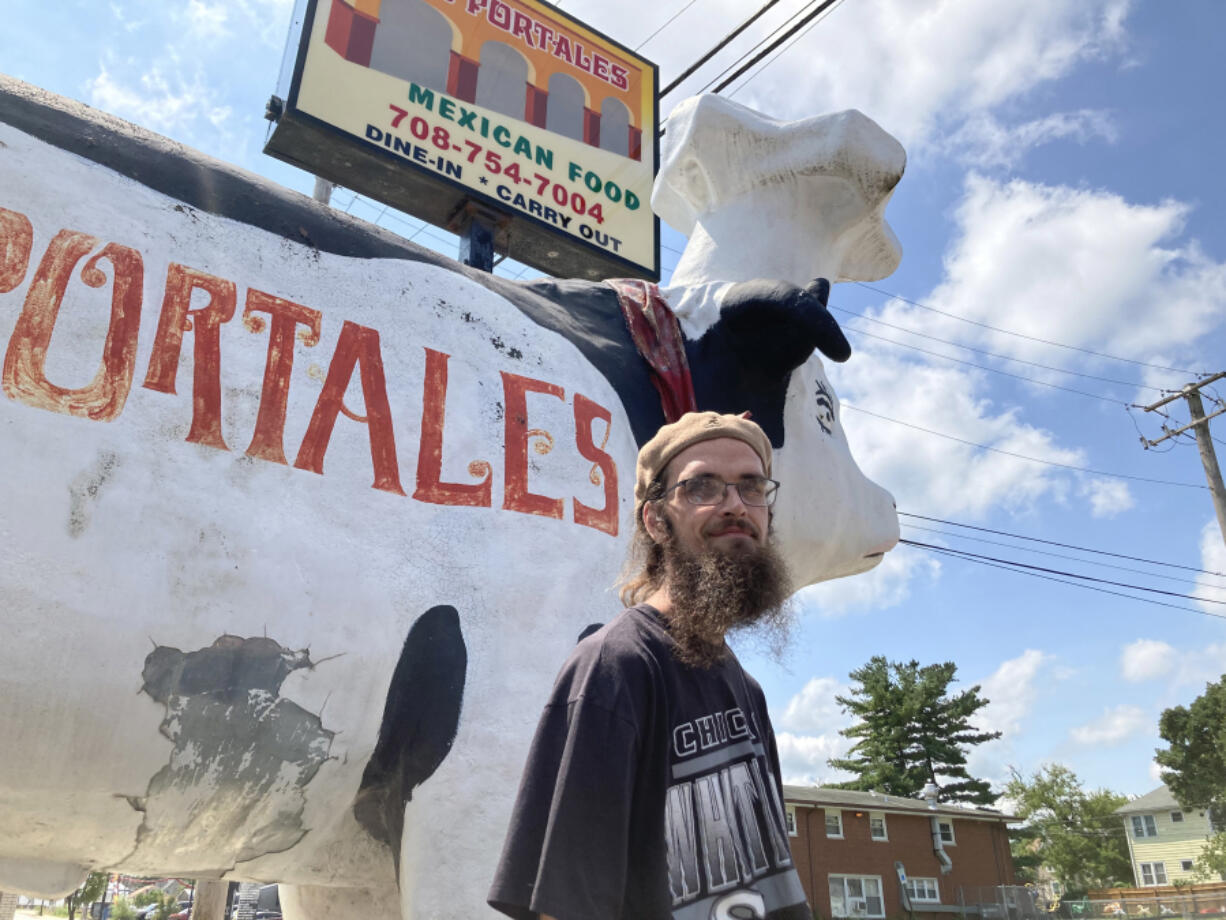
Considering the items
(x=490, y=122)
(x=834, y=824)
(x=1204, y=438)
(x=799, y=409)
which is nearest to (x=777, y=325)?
(x=799, y=409)

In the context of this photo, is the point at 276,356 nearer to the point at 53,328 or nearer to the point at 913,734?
the point at 53,328

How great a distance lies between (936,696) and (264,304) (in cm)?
4480

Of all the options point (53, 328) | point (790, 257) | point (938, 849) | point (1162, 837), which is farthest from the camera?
point (1162, 837)

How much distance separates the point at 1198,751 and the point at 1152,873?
487 inches

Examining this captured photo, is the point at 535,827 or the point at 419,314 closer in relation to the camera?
the point at 535,827

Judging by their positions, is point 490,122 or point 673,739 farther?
point 490,122

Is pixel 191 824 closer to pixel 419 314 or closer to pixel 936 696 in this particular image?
pixel 419 314

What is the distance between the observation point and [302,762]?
229 centimetres

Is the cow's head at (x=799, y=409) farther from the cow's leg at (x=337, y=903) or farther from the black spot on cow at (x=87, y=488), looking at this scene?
the black spot on cow at (x=87, y=488)

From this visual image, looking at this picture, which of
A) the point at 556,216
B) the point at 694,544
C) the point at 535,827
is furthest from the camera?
the point at 556,216

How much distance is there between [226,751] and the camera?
2193mm

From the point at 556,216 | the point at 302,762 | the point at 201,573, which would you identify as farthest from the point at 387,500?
the point at 556,216

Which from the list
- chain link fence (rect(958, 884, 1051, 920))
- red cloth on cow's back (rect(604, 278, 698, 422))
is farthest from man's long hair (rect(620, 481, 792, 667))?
chain link fence (rect(958, 884, 1051, 920))

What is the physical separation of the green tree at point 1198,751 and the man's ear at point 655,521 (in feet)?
129
